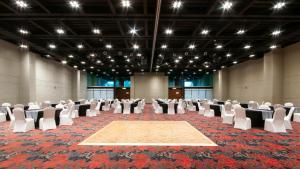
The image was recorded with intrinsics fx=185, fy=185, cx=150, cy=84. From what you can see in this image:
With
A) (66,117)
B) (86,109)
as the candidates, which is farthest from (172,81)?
(66,117)

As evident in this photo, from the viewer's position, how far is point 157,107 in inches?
555

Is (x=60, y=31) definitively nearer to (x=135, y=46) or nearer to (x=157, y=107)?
(x=135, y=46)

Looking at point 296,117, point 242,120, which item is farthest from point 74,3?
point 296,117

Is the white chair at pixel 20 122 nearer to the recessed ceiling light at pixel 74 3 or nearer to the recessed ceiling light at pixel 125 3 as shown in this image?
the recessed ceiling light at pixel 74 3

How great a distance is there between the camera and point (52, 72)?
18.2 metres

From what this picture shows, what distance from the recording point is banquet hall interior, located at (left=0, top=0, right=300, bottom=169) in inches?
167

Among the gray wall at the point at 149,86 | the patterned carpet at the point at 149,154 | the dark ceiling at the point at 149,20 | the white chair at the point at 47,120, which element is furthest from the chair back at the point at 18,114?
the gray wall at the point at 149,86

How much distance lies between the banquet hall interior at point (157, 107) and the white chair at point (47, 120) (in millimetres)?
39

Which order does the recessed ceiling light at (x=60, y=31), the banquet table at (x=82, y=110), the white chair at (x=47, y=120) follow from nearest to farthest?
the white chair at (x=47, y=120) < the recessed ceiling light at (x=60, y=31) < the banquet table at (x=82, y=110)

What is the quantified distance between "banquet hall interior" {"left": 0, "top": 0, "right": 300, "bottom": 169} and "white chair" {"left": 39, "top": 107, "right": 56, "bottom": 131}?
0.04 m

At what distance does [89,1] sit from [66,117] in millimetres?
5052

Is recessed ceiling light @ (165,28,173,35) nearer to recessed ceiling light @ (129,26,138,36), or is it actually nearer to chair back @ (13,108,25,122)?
recessed ceiling light @ (129,26,138,36)

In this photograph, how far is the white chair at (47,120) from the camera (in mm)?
7155

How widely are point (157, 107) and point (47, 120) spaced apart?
824 centimetres
